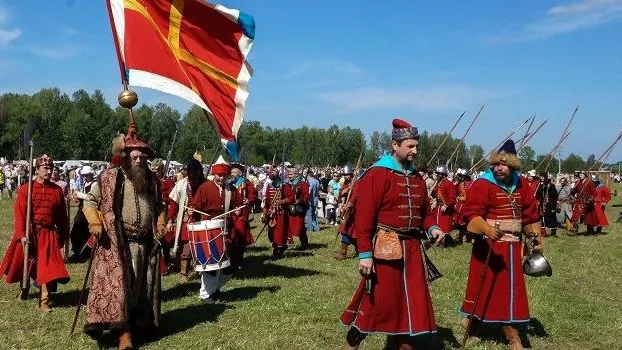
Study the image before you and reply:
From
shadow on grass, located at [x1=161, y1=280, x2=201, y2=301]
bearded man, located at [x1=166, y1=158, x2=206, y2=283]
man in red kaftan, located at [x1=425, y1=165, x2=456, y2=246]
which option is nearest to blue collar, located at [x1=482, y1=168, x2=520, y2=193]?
shadow on grass, located at [x1=161, y1=280, x2=201, y2=301]

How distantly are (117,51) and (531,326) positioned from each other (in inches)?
210

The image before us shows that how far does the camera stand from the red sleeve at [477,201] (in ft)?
21.0

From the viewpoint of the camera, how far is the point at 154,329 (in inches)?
260

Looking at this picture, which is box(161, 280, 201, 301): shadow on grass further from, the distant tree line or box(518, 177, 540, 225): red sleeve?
the distant tree line

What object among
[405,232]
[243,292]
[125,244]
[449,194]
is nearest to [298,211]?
[449,194]

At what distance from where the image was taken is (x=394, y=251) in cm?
530

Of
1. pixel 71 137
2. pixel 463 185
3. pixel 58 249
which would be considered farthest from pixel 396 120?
pixel 71 137

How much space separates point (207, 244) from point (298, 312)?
1.34 meters

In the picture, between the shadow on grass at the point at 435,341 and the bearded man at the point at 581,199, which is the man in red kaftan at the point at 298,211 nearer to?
the shadow on grass at the point at 435,341

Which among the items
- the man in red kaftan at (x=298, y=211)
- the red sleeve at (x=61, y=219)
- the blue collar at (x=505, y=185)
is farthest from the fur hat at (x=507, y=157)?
the man in red kaftan at (x=298, y=211)

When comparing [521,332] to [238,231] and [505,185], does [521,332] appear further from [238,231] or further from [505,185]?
[238,231]

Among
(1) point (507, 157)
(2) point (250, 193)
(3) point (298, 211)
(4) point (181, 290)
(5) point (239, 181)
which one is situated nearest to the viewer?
(1) point (507, 157)

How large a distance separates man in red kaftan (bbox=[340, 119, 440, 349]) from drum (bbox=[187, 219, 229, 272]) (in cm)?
283

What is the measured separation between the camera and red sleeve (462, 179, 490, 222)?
6406 mm
